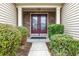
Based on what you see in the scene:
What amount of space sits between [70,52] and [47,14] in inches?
402

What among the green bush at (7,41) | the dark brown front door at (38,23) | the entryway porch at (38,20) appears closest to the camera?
the green bush at (7,41)

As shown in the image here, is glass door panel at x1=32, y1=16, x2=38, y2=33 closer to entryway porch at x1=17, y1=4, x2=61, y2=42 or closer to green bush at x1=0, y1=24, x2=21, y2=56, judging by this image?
entryway porch at x1=17, y1=4, x2=61, y2=42

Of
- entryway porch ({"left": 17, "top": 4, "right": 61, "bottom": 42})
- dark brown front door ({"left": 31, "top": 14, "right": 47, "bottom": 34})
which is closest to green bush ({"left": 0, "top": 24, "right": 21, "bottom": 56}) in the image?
entryway porch ({"left": 17, "top": 4, "right": 61, "bottom": 42})

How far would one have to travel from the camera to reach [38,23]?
46.3 feet

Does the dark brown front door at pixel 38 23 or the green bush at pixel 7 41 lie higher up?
the dark brown front door at pixel 38 23

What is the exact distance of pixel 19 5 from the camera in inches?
431

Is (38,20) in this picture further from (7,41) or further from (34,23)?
(7,41)

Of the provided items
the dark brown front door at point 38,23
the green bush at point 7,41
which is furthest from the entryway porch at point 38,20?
the green bush at point 7,41

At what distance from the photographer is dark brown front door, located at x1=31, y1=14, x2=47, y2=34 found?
1394 cm

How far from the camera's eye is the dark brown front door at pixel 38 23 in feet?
45.7

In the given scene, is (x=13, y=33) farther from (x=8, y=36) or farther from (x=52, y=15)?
(x=52, y=15)

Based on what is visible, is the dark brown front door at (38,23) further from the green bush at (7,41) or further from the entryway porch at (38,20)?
the green bush at (7,41)

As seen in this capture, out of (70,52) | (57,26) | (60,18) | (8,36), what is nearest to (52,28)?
(57,26)

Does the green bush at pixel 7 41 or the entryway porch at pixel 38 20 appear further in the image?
the entryway porch at pixel 38 20
